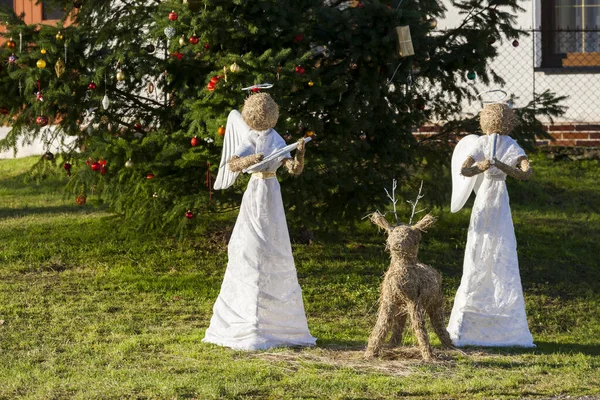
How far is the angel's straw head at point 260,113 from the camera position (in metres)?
6.93

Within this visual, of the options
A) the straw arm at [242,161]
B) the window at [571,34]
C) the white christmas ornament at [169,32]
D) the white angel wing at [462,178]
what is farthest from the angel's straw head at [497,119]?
the window at [571,34]

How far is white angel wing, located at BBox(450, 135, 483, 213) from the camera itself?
7129mm

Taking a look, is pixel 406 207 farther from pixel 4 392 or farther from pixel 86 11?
pixel 4 392

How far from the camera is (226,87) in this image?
835 cm

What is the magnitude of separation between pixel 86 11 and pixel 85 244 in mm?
2272

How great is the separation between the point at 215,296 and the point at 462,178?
2.59 m

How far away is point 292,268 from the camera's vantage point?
7.06 meters

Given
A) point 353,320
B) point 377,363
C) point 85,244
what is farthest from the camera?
point 85,244

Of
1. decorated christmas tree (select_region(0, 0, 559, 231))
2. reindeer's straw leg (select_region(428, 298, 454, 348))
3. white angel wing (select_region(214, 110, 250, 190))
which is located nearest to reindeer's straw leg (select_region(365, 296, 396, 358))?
reindeer's straw leg (select_region(428, 298, 454, 348))

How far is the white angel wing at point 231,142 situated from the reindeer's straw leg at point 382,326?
1.35 m

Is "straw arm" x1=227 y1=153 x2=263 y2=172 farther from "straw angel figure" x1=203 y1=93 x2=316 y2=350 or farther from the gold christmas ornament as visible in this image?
the gold christmas ornament

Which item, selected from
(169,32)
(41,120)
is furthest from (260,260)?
(41,120)

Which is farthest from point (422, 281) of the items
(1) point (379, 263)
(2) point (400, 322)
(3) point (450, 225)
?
(3) point (450, 225)

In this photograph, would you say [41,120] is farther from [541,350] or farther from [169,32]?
[541,350]
